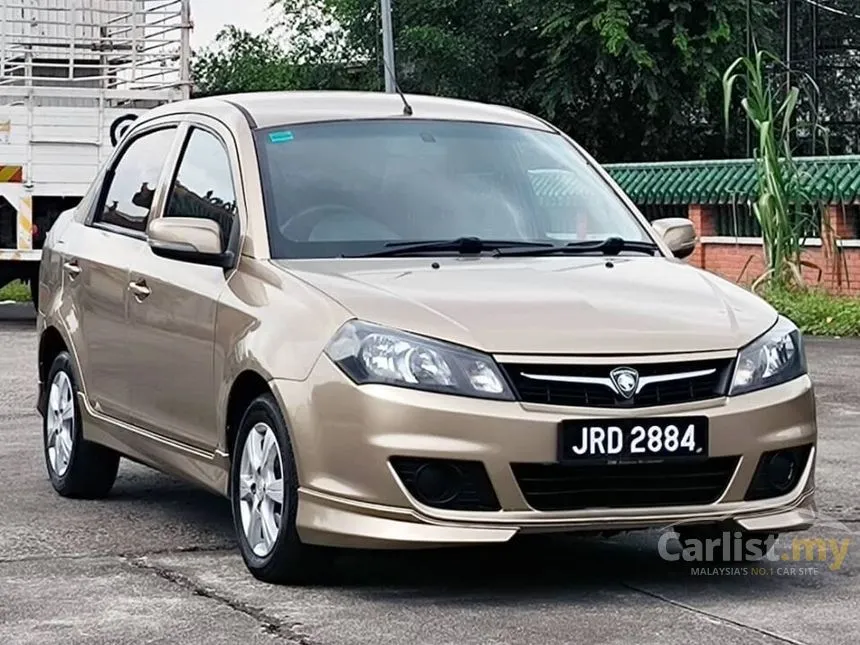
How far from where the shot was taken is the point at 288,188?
7.48 m

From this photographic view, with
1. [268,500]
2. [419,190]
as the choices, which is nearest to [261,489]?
[268,500]

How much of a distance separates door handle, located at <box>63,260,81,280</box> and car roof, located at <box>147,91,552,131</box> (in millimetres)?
860

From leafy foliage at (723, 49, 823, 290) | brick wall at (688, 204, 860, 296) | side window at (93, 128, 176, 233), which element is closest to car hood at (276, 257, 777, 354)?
side window at (93, 128, 176, 233)

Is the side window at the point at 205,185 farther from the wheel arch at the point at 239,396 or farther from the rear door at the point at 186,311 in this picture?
the wheel arch at the point at 239,396

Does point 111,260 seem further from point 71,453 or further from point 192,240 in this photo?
point 192,240

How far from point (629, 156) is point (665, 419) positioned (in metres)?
38.6

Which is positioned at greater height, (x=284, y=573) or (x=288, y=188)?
(x=288, y=188)

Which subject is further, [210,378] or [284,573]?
[210,378]

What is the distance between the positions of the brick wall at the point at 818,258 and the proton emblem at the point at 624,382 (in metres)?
14.7

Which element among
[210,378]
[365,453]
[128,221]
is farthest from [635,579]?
[128,221]

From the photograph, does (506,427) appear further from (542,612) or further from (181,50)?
(181,50)

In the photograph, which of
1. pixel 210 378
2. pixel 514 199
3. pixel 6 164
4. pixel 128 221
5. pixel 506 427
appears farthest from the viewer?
pixel 6 164

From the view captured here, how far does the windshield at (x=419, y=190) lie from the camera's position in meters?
7.36

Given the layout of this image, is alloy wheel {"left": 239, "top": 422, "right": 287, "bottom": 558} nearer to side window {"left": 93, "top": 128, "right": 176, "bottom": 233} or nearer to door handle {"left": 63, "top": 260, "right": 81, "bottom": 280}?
side window {"left": 93, "top": 128, "right": 176, "bottom": 233}
